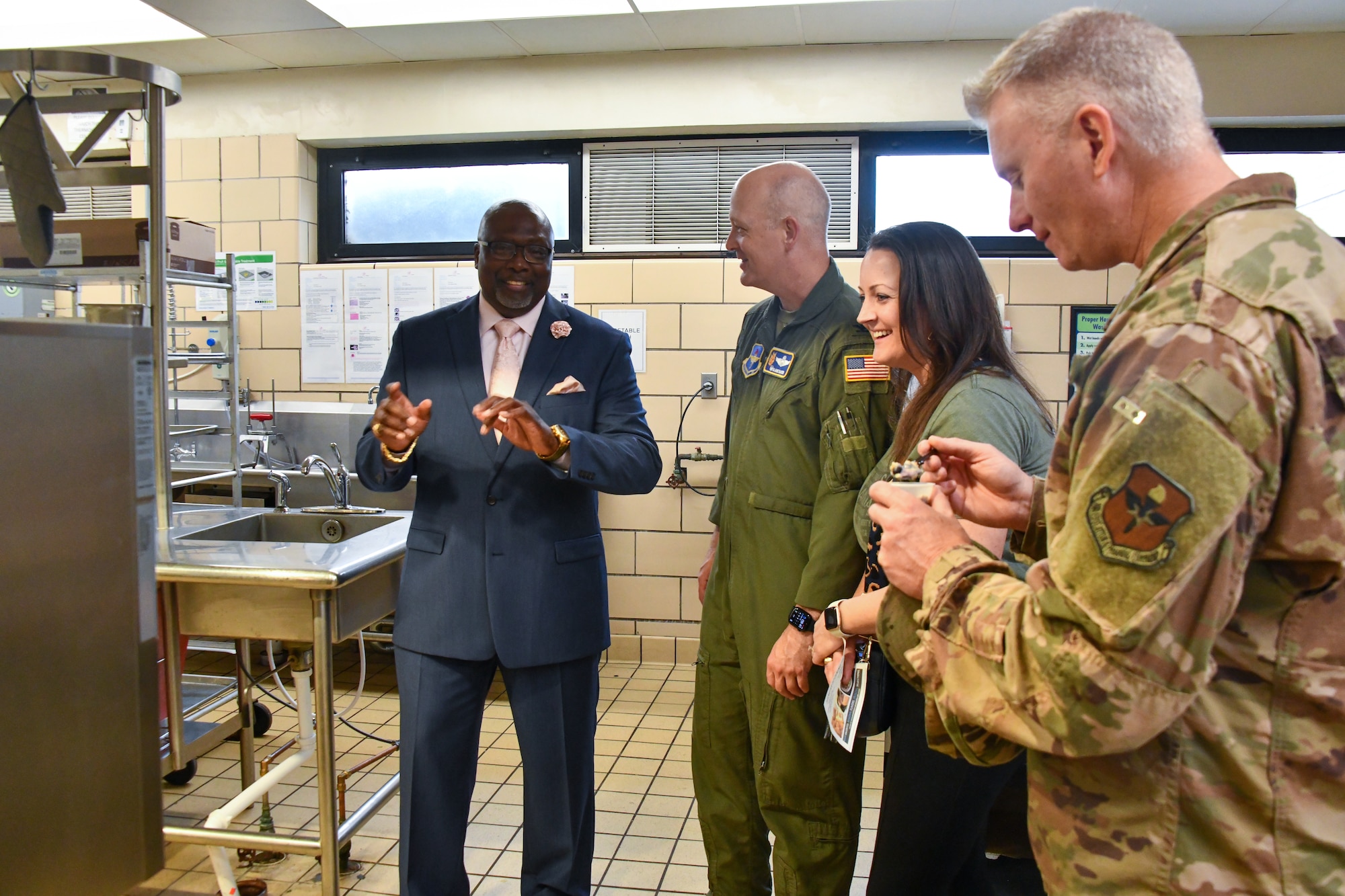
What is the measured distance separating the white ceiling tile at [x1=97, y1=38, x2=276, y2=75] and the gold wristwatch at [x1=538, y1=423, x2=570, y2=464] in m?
3.16

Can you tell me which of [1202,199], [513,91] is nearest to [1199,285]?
[1202,199]

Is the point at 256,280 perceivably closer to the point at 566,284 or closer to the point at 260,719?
the point at 566,284

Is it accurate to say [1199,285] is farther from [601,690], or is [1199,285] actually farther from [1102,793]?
[601,690]

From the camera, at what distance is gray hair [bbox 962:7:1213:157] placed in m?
0.86

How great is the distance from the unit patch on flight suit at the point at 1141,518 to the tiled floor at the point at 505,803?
1.98 meters

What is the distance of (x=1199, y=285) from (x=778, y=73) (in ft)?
11.6

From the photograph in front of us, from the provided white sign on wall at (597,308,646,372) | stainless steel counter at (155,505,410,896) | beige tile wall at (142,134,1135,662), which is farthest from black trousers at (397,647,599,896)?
white sign on wall at (597,308,646,372)

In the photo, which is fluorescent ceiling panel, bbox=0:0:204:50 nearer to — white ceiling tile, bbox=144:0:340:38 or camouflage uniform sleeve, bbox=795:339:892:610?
white ceiling tile, bbox=144:0:340:38

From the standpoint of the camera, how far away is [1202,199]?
85 centimetres

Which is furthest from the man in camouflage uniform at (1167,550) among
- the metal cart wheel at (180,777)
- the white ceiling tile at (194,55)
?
the white ceiling tile at (194,55)

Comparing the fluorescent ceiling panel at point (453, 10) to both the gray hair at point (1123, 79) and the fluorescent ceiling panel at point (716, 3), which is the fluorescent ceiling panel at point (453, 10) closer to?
the fluorescent ceiling panel at point (716, 3)

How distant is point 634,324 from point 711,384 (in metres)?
0.45

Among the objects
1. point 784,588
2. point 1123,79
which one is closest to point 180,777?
point 784,588

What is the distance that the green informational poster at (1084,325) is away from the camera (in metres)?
3.93
